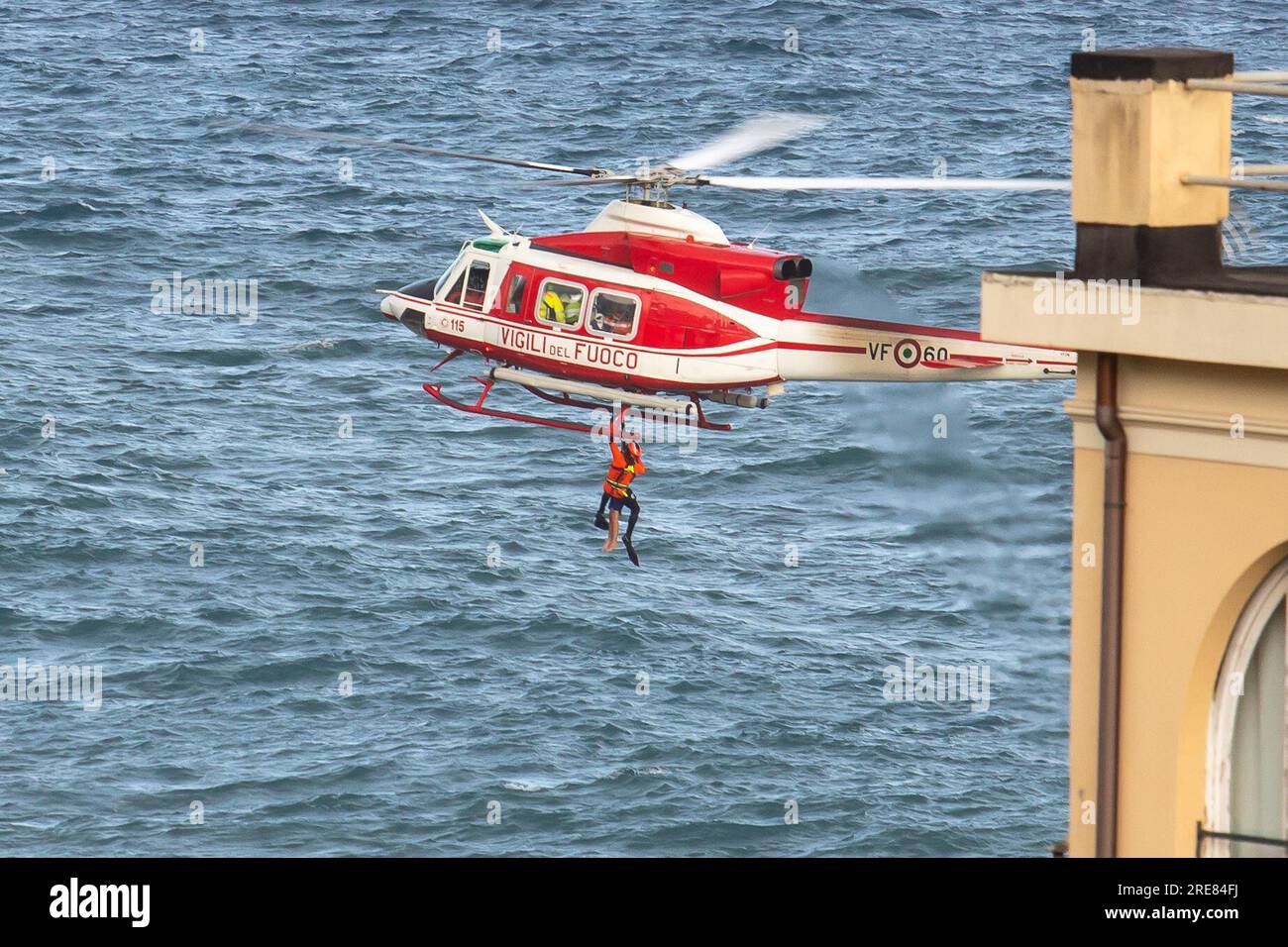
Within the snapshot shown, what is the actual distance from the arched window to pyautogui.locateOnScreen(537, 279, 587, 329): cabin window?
19.4m

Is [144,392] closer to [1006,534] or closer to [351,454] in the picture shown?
[351,454]

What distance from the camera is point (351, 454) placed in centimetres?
8569

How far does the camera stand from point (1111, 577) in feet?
50.4

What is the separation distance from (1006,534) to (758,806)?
1582 cm

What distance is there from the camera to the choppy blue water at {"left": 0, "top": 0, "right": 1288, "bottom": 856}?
6588cm

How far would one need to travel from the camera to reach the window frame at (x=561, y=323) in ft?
109

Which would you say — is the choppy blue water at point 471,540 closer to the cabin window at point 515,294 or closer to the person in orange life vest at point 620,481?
the cabin window at point 515,294

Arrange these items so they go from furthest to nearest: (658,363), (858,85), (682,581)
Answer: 1. (858,85)
2. (682,581)
3. (658,363)

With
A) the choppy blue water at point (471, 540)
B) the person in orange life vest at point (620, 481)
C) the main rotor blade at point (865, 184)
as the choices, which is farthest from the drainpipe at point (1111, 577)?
the choppy blue water at point (471, 540)

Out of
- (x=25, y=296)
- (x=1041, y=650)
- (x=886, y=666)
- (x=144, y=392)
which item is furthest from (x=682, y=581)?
(x=25, y=296)

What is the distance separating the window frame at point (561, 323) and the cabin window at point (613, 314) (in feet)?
0.48

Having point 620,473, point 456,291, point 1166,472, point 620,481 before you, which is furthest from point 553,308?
point 1166,472

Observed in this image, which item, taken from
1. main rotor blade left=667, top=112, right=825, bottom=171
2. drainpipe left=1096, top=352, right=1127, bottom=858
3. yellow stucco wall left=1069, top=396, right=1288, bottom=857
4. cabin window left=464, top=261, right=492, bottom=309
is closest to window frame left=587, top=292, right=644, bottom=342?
cabin window left=464, top=261, right=492, bottom=309

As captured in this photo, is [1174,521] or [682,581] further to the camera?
[682,581]
